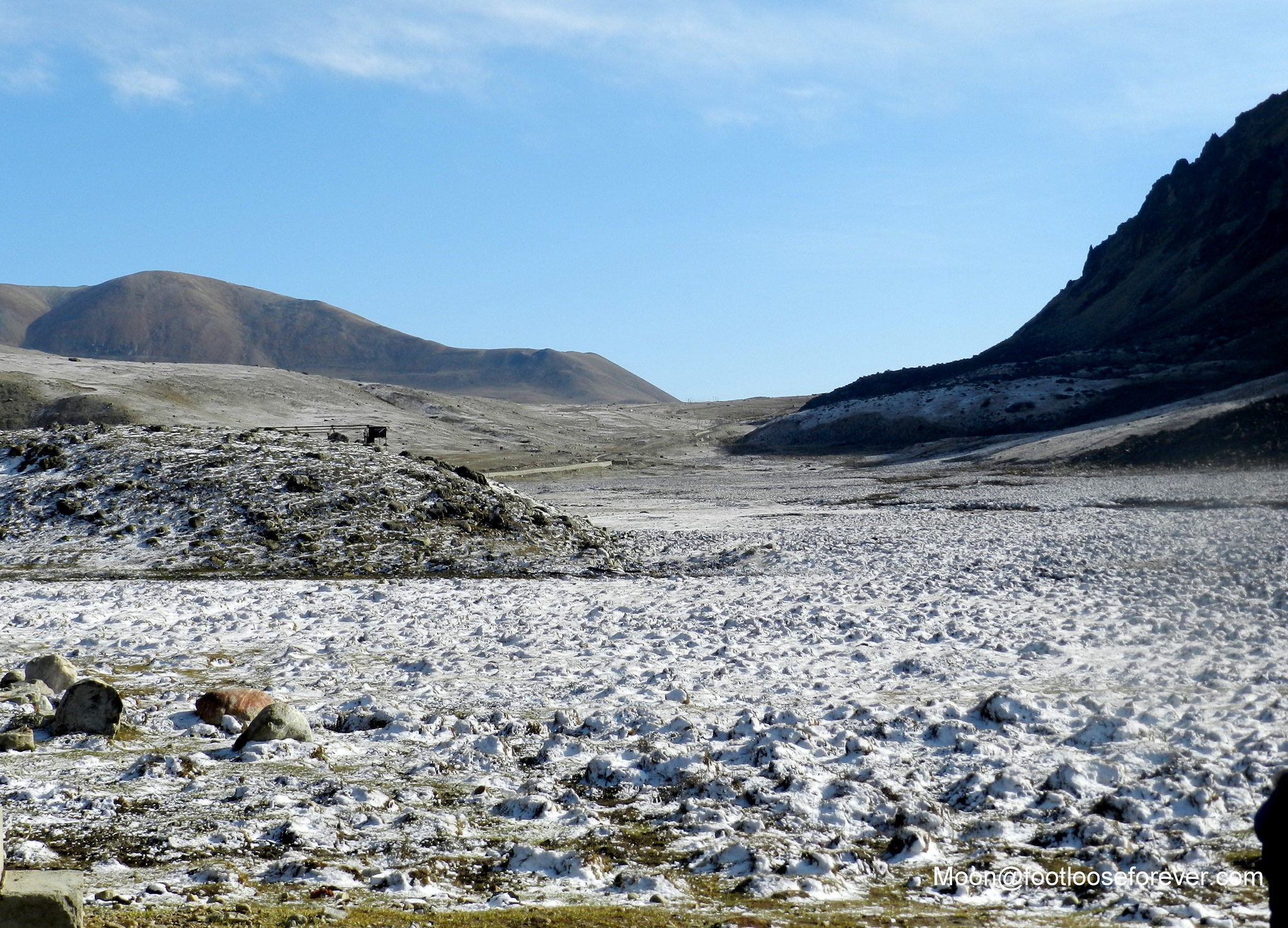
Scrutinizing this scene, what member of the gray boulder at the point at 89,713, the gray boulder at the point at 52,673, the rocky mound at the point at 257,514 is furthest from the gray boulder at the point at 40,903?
the rocky mound at the point at 257,514

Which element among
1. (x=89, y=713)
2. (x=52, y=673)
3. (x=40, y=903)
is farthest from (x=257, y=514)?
(x=40, y=903)

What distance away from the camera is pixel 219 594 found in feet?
55.4

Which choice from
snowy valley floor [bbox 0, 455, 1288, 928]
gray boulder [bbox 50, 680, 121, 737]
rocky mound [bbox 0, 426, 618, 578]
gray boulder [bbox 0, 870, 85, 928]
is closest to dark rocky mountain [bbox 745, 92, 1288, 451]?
rocky mound [bbox 0, 426, 618, 578]

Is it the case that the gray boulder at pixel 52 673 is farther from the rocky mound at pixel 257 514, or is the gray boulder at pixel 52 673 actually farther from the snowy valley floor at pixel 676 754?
the rocky mound at pixel 257 514

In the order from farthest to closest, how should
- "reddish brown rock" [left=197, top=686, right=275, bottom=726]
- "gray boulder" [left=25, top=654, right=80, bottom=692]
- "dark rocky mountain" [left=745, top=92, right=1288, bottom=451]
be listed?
"dark rocky mountain" [left=745, top=92, right=1288, bottom=451] → "gray boulder" [left=25, top=654, right=80, bottom=692] → "reddish brown rock" [left=197, top=686, right=275, bottom=726]

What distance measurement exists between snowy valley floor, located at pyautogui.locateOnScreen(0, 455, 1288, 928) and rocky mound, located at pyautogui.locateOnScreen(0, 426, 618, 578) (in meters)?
3.25

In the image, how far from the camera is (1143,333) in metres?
101

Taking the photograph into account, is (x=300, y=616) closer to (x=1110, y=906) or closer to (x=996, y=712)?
(x=996, y=712)

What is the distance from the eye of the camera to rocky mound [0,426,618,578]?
2102 cm

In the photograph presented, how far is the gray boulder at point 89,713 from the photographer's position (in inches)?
350

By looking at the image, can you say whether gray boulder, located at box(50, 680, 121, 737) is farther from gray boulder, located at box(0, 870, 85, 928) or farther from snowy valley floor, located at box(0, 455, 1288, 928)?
gray boulder, located at box(0, 870, 85, 928)

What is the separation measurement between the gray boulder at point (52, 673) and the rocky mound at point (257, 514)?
9376 millimetres

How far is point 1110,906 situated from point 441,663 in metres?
8.22

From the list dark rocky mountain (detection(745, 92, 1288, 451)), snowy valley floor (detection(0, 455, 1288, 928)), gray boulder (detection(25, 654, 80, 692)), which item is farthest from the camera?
dark rocky mountain (detection(745, 92, 1288, 451))
